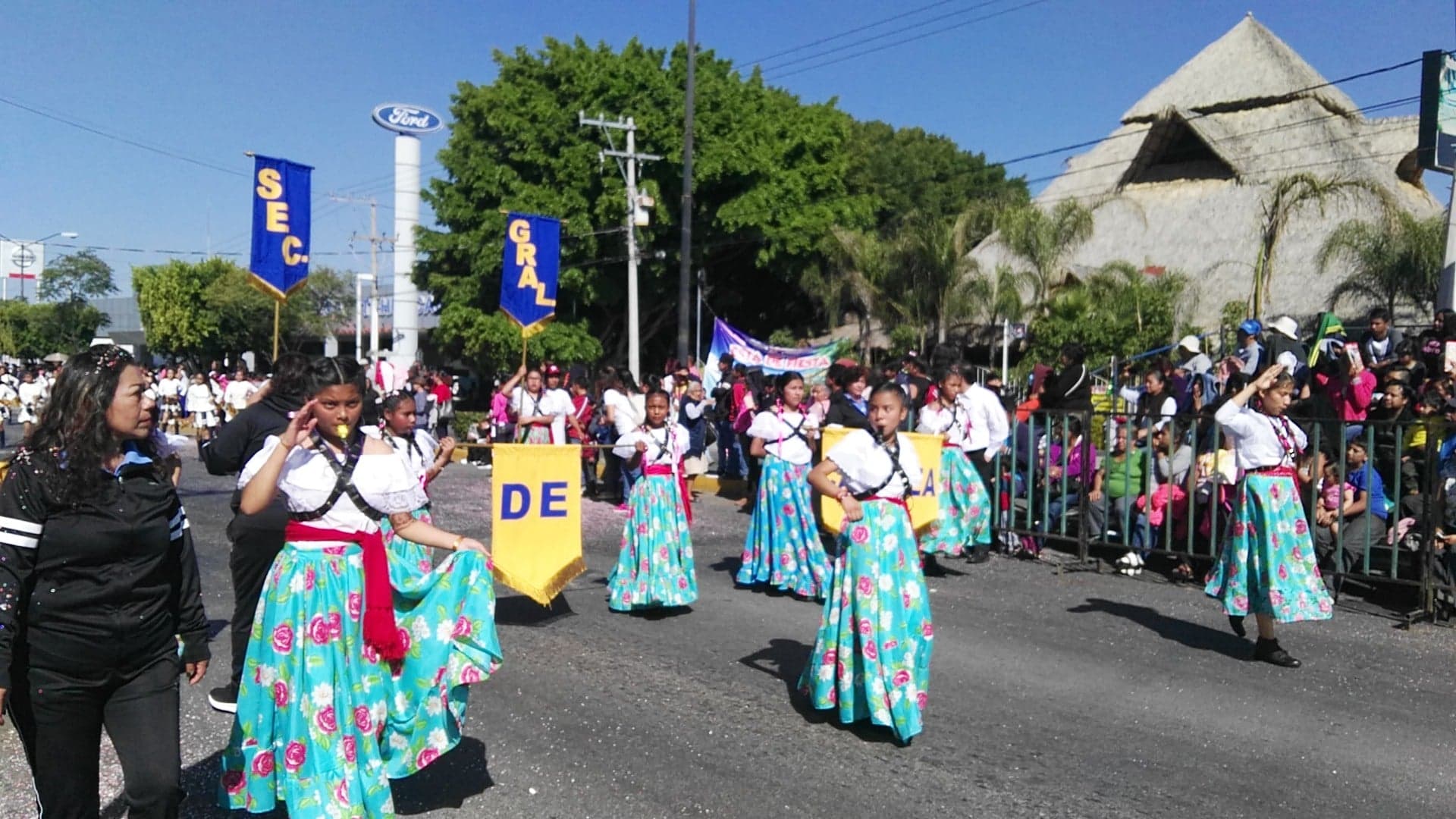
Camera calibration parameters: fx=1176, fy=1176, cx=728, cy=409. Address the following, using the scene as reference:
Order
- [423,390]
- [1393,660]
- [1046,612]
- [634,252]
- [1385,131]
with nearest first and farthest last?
[1393,660], [1046,612], [423,390], [1385,131], [634,252]

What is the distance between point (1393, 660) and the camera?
739 centimetres

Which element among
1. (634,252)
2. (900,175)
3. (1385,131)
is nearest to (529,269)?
(634,252)

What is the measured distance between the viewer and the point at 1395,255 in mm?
18234

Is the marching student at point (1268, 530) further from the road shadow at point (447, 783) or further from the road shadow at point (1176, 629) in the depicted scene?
the road shadow at point (447, 783)

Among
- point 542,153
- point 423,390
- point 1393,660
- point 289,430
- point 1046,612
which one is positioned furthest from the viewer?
point 542,153

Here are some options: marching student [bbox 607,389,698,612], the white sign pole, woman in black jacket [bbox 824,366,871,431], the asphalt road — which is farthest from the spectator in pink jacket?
the white sign pole

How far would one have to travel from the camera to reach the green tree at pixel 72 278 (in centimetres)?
7675

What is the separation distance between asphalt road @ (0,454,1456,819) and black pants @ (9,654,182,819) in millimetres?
1189

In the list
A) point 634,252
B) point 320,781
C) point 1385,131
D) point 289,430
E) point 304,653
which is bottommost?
point 320,781

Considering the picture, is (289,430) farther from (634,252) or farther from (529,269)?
(634,252)

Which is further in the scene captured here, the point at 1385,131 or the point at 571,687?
the point at 1385,131

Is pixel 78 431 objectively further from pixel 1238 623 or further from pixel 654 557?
pixel 1238 623

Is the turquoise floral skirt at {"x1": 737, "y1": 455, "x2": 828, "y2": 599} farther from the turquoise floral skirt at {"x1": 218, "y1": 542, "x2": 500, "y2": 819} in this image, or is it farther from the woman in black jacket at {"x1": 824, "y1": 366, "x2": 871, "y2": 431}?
the turquoise floral skirt at {"x1": 218, "y1": 542, "x2": 500, "y2": 819}

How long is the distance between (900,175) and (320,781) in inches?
1518
